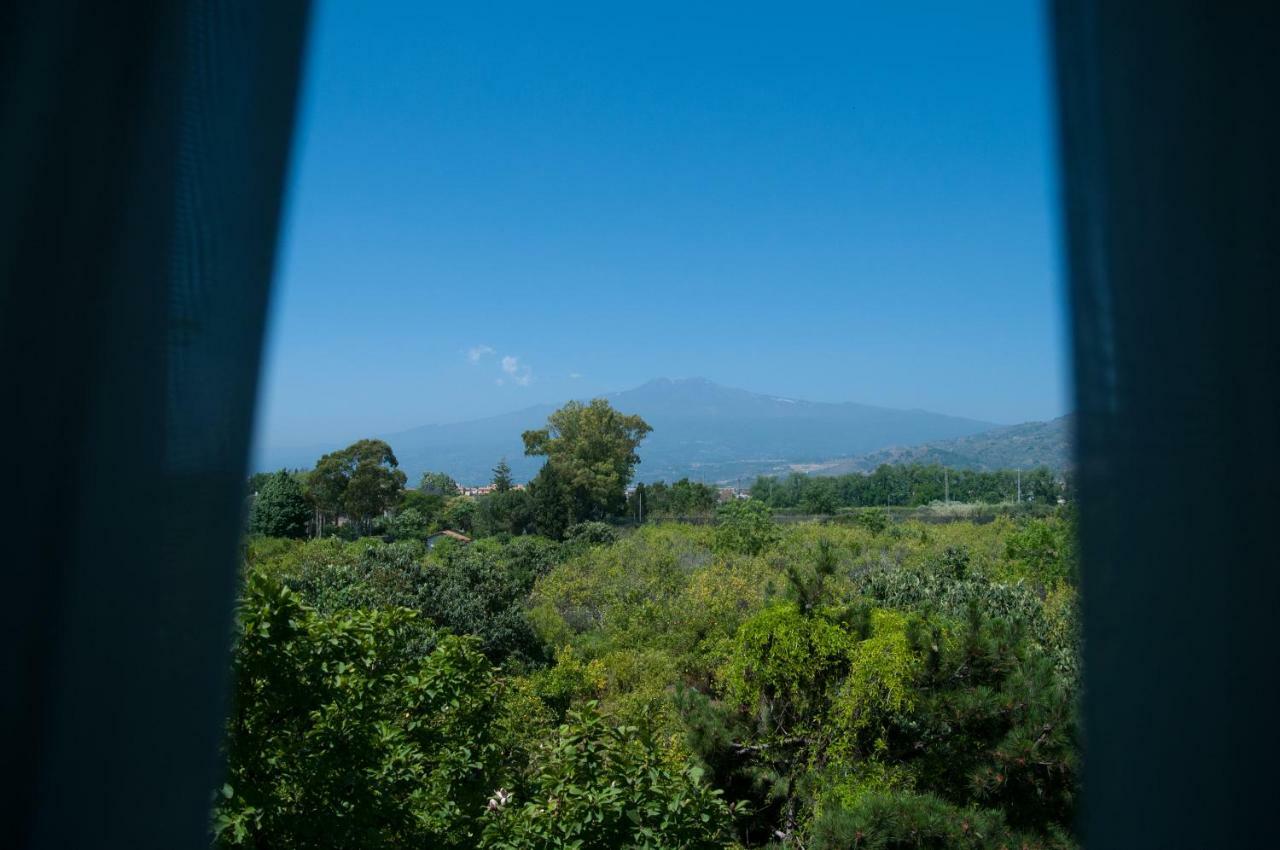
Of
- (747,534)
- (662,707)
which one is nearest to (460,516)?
(747,534)

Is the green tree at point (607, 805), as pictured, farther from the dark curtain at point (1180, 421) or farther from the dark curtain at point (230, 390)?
the dark curtain at point (1180, 421)

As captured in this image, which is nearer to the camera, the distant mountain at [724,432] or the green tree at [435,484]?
the green tree at [435,484]

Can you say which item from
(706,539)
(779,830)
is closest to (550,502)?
(706,539)

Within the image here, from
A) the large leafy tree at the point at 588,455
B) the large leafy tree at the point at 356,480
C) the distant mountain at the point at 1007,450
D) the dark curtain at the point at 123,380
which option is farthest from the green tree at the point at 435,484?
the dark curtain at the point at 123,380

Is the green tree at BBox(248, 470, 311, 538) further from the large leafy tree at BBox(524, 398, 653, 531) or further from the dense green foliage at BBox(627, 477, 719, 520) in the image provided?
the dense green foliage at BBox(627, 477, 719, 520)

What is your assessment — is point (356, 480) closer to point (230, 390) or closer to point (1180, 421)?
point (230, 390)
